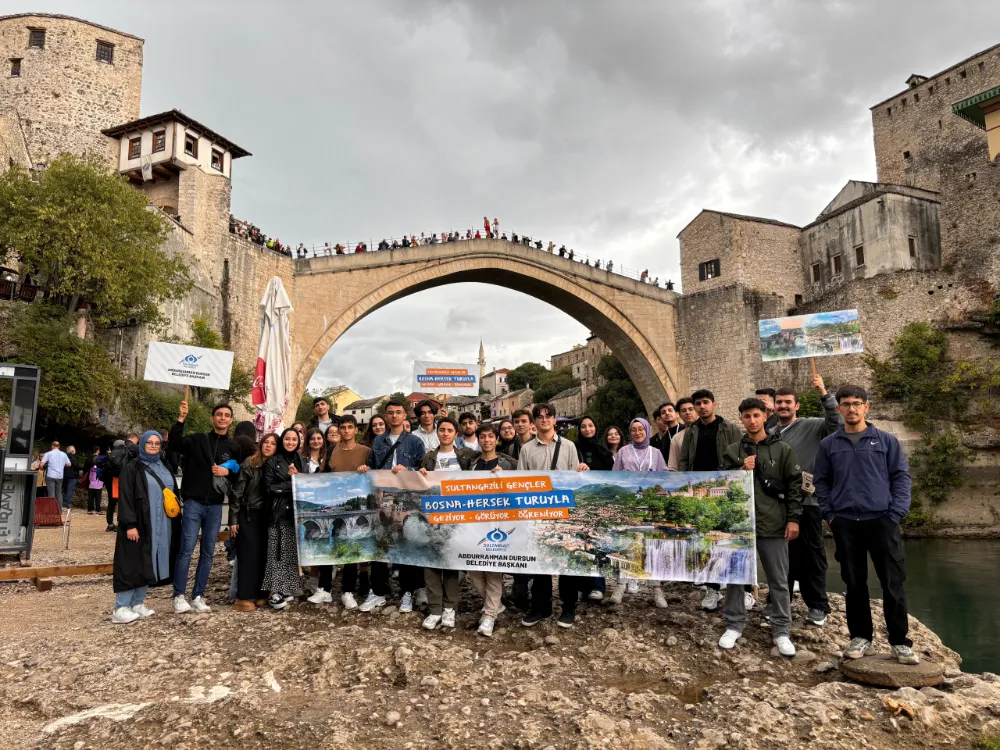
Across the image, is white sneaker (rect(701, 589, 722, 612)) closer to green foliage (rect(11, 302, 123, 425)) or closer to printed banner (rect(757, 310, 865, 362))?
printed banner (rect(757, 310, 865, 362))

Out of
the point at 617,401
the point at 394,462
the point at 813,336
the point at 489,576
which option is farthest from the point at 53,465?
the point at 617,401

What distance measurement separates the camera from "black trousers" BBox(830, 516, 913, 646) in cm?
369

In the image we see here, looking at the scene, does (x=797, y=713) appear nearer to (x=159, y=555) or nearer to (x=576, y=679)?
(x=576, y=679)

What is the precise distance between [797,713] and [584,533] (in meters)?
1.68

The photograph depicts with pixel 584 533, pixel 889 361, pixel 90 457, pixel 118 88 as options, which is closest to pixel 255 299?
pixel 90 457

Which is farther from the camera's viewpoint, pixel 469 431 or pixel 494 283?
pixel 494 283

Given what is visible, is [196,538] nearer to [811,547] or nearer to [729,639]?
[729,639]

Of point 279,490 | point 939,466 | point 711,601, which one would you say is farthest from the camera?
point 939,466

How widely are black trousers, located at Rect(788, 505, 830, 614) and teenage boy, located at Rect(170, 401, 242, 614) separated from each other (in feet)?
13.6

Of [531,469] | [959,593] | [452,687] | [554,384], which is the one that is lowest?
[959,593]

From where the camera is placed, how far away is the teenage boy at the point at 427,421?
586cm

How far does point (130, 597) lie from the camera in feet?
16.4

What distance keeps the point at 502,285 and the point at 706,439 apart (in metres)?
22.7

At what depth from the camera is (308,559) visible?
17.0 feet
